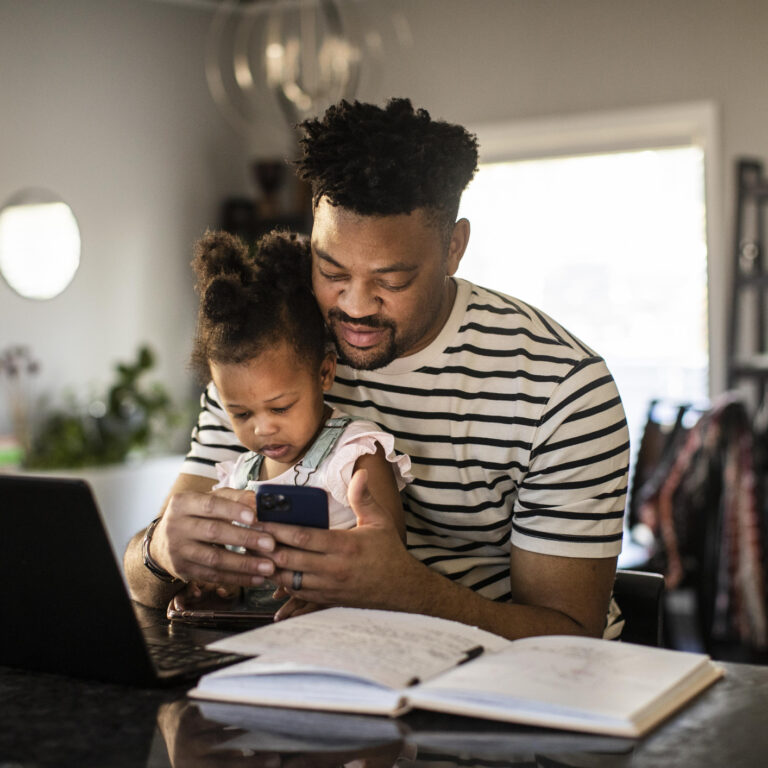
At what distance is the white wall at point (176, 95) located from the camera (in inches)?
180

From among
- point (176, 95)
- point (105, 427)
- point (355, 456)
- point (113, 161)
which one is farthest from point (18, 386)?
point (355, 456)

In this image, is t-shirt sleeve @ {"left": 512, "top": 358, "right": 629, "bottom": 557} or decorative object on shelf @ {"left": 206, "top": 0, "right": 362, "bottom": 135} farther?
decorative object on shelf @ {"left": 206, "top": 0, "right": 362, "bottom": 135}

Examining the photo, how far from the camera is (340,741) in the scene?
101 centimetres

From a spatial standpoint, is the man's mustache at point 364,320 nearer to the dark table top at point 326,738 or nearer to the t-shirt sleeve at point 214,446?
the t-shirt sleeve at point 214,446

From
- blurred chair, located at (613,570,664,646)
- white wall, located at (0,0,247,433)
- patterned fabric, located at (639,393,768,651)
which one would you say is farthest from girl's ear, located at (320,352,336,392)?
white wall, located at (0,0,247,433)

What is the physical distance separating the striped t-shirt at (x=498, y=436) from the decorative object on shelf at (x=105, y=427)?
9.55 ft

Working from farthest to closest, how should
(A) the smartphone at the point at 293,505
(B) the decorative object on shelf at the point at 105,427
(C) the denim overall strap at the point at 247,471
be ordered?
(B) the decorative object on shelf at the point at 105,427 < (C) the denim overall strap at the point at 247,471 < (A) the smartphone at the point at 293,505

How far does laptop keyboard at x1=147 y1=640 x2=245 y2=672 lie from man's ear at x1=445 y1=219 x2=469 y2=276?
2.39 feet

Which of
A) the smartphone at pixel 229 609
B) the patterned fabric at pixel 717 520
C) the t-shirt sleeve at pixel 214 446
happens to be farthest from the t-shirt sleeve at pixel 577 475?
the patterned fabric at pixel 717 520

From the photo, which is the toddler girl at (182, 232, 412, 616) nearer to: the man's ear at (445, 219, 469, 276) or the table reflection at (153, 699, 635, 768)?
the man's ear at (445, 219, 469, 276)

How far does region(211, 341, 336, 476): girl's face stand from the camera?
170 cm

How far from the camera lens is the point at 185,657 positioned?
50.2 inches

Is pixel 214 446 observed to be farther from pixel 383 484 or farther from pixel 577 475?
pixel 577 475

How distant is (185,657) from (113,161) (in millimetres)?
4165
